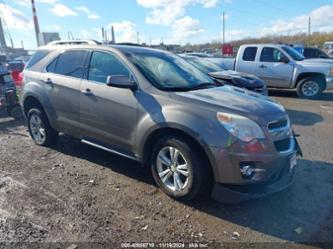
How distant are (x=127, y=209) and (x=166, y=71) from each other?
1907 millimetres

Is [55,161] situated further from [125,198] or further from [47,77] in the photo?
[125,198]

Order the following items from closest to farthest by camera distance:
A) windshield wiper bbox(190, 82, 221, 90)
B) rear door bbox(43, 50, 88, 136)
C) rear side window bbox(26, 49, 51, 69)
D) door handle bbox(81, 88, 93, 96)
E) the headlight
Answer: the headlight → windshield wiper bbox(190, 82, 221, 90) → door handle bbox(81, 88, 93, 96) → rear door bbox(43, 50, 88, 136) → rear side window bbox(26, 49, 51, 69)

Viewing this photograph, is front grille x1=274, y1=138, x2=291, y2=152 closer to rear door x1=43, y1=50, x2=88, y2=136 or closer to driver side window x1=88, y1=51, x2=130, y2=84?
driver side window x1=88, y1=51, x2=130, y2=84

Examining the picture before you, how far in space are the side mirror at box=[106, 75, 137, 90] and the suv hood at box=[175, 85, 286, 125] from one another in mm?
574

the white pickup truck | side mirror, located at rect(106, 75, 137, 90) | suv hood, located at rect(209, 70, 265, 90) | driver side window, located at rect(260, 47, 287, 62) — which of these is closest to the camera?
side mirror, located at rect(106, 75, 137, 90)

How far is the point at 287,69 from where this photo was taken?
1132 cm

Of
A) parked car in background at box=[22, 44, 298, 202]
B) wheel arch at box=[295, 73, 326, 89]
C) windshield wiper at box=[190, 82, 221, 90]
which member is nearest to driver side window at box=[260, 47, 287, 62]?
wheel arch at box=[295, 73, 326, 89]

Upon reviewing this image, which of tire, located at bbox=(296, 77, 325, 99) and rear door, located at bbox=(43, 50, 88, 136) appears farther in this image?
tire, located at bbox=(296, 77, 325, 99)

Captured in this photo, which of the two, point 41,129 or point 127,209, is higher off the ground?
point 41,129

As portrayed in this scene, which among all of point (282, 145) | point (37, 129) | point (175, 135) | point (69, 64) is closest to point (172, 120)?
point (175, 135)

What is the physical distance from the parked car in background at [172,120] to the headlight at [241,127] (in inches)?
0.4

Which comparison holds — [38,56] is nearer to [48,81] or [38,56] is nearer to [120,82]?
[48,81]

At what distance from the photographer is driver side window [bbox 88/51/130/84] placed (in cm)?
414

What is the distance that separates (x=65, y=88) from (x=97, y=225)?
2.35 meters
